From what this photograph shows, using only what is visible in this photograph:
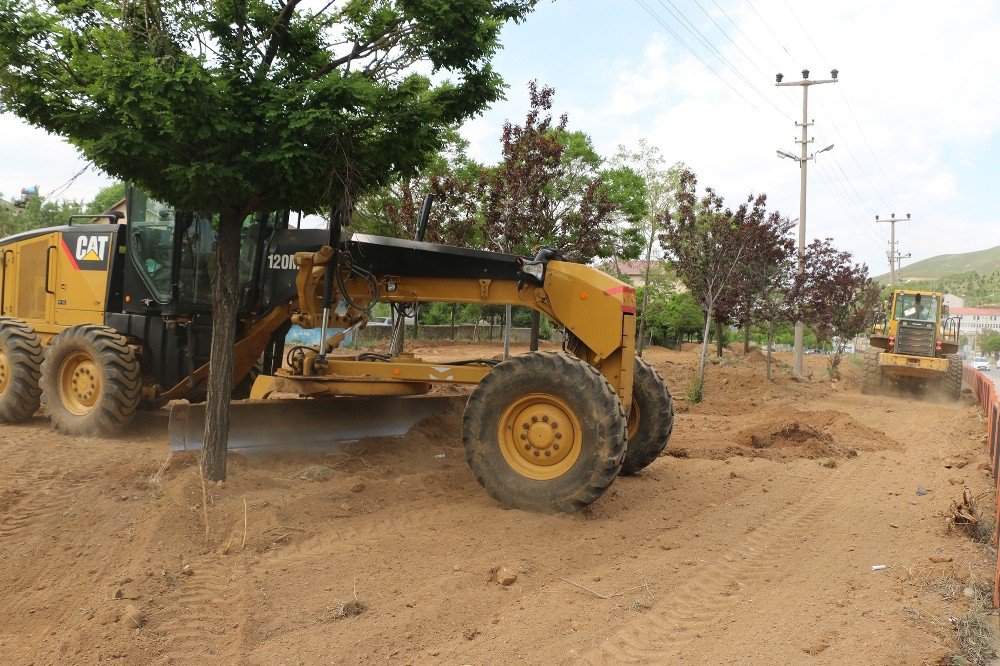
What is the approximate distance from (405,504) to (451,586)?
64.9 inches

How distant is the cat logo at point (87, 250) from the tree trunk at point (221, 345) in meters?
3.84

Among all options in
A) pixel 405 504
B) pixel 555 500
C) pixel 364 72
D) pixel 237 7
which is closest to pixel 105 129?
pixel 237 7

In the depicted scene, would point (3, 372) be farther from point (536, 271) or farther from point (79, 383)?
point (536, 271)

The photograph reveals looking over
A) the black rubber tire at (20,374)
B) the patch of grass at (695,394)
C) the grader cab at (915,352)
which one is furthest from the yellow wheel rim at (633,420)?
the grader cab at (915,352)

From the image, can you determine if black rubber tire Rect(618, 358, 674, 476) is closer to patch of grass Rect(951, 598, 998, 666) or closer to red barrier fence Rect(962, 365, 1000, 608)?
red barrier fence Rect(962, 365, 1000, 608)

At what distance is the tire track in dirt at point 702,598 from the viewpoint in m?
4.01

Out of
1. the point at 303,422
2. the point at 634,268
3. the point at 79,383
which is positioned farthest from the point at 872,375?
the point at 634,268

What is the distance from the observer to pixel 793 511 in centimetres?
695

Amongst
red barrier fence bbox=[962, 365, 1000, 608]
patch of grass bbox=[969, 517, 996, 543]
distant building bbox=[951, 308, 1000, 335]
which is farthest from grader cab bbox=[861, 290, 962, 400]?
distant building bbox=[951, 308, 1000, 335]

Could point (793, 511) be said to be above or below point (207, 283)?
below

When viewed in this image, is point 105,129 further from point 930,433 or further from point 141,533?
point 930,433

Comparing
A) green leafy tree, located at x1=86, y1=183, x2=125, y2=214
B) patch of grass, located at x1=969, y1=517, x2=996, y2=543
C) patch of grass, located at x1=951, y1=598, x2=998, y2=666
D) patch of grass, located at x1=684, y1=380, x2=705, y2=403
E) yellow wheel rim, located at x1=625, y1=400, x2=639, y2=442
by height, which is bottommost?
patch of grass, located at x1=951, y1=598, x2=998, y2=666

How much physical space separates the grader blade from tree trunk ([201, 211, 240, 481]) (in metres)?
0.54

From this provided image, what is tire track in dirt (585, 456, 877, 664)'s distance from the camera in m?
4.01
